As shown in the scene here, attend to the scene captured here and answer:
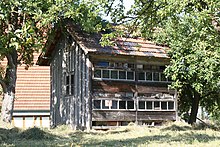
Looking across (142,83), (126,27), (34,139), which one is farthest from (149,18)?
(142,83)

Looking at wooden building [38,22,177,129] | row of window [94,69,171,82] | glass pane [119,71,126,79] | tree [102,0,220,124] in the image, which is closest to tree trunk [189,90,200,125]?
tree [102,0,220,124]

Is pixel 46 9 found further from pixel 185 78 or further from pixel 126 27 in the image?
pixel 185 78

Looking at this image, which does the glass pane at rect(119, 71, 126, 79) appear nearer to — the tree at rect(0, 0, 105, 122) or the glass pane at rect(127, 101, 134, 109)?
the glass pane at rect(127, 101, 134, 109)

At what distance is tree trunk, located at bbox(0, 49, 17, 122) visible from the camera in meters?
17.7

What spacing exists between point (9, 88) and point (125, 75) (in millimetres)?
6042

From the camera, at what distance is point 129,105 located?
19.1 m

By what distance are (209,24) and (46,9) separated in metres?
8.83

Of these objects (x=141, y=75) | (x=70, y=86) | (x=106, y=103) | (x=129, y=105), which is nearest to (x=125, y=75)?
(x=141, y=75)

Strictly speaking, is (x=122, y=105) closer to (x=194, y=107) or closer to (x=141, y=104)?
(x=141, y=104)

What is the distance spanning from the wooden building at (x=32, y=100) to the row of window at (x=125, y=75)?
773cm

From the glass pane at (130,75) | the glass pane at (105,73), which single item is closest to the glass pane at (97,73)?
the glass pane at (105,73)

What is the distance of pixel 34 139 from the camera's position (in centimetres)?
1312

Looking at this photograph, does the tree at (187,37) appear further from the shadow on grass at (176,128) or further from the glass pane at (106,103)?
the glass pane at (106,103)

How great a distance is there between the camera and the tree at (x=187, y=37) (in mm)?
8930
